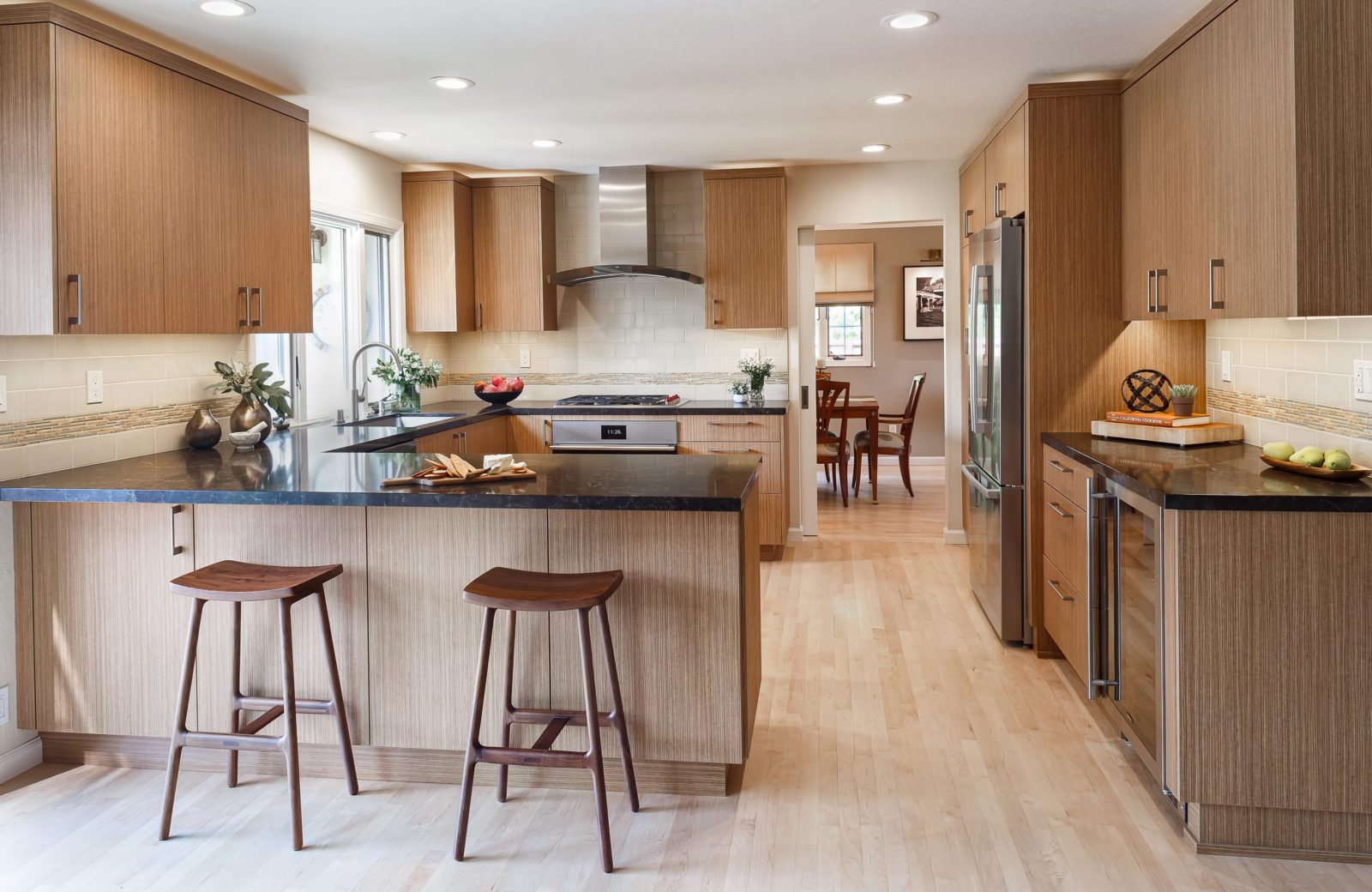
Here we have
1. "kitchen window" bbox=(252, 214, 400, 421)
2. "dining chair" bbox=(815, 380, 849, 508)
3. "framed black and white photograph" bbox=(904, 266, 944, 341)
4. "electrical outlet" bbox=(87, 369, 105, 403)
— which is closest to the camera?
"electrical outlet" bbox=(87, 369, 105, 403)

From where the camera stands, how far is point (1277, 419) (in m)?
3.34

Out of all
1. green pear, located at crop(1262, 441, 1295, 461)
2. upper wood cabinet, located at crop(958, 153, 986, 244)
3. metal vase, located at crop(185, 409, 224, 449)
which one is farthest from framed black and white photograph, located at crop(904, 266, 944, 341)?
metal vase, located at crop(185, 409, 224, 449)

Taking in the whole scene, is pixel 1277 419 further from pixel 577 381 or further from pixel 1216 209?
pixel 577 381

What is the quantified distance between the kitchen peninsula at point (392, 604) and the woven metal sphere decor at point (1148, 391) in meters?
1.65

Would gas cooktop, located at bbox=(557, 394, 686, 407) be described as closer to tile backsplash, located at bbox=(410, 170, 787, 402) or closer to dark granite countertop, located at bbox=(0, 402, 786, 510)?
tile backsplash, located at bbox=(410, 170, 787, 402)

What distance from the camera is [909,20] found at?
10.7ft

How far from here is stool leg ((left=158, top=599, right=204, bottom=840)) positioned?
263 centimetres

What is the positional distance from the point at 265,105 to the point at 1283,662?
147 inches

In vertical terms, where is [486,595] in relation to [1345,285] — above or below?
below

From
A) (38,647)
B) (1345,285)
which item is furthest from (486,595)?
(1345,285)

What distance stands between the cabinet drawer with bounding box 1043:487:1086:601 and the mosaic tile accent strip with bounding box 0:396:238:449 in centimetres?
317

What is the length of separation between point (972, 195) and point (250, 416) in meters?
3.69

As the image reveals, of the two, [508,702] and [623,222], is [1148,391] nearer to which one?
[508,702]

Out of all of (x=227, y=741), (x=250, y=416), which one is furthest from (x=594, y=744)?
(x=250, y=416)
